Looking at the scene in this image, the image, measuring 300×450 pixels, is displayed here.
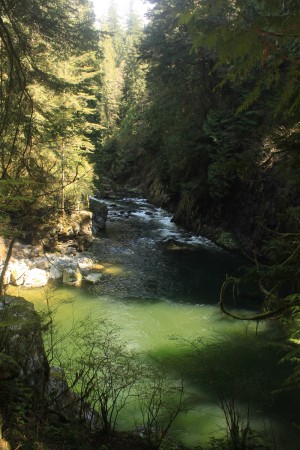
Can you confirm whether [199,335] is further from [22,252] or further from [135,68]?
[135,68]

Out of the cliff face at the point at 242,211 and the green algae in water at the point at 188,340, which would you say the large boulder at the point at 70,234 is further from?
the cliff face at the point at 242,211

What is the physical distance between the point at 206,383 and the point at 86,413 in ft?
9.21

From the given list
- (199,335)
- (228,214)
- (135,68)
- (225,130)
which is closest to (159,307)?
(199,335)

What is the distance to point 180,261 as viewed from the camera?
1608 centimetres

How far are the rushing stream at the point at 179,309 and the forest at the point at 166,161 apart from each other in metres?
0.44

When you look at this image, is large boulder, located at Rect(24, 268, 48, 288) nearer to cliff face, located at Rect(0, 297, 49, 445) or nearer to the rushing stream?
the rushing stream

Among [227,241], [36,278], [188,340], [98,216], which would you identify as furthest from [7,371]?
[98,216]

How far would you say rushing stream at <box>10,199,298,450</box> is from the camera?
22.7ft

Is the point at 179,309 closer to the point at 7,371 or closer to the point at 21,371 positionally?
the point at 21,371

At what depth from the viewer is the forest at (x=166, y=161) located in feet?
9.88

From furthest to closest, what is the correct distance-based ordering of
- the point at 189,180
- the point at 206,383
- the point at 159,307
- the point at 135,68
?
the point at 135,68 → the point at 189,180 → the point at 159,307 → the point at 206,383

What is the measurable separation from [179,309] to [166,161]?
1523 cm

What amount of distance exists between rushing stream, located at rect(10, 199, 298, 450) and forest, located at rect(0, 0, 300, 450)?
1.45 ft

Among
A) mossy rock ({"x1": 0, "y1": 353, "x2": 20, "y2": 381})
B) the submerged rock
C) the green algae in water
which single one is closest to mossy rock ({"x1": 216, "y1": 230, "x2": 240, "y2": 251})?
the green algae in water
